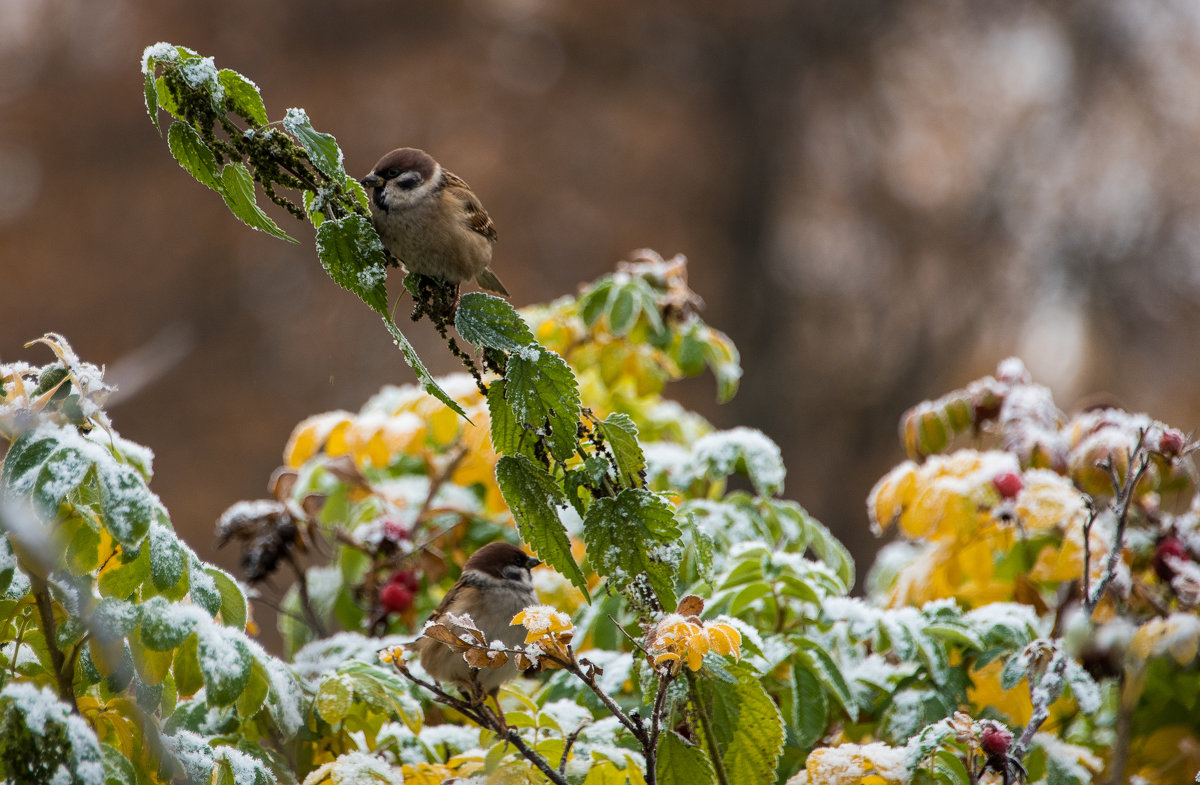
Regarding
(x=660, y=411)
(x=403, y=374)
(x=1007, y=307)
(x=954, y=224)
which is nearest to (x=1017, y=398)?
(x=660, y=411)

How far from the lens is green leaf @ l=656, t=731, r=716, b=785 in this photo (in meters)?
1.07

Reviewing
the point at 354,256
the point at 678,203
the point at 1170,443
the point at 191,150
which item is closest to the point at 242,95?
the point at 191,150

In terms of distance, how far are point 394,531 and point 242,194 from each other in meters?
0.99

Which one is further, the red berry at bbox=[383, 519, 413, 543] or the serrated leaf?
the red berry at bbox=[383, 519, 413, 543]

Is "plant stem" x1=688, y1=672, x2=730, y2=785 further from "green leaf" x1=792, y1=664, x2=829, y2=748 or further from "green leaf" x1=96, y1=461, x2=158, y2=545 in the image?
"green leaf" x1=96, y1=461, x2=158, y2=545

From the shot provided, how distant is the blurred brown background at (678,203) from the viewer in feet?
18.8

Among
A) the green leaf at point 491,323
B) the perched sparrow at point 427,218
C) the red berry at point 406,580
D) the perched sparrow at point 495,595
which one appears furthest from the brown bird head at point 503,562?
the green leaf at point 491,323

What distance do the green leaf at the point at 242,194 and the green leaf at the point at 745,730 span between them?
685 mm

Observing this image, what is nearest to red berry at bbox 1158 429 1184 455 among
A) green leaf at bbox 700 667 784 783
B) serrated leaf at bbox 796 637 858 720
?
serrated leaf at bbox 796 637 858 720

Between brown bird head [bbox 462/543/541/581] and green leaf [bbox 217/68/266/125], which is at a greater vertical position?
green leaf [bbox 217/68/266/125]

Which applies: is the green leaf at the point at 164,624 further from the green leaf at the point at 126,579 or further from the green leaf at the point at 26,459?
the green leaf at the point at 26,459

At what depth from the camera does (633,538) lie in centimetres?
104

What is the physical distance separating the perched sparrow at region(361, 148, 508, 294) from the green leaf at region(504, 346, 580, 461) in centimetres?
29

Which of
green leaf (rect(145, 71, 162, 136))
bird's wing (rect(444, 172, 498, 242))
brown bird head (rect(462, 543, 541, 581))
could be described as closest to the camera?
green leaf (rect(145, 71, 162, 136))
